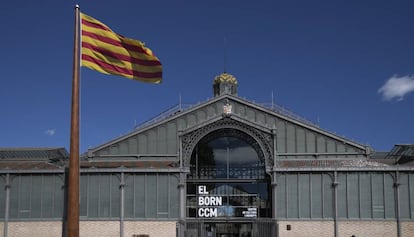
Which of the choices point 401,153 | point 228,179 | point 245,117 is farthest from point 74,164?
point 401,153

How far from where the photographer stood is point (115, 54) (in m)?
21.3

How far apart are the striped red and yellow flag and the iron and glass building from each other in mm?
26032

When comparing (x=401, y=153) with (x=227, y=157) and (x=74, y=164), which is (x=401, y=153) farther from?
(x=74, y=164)

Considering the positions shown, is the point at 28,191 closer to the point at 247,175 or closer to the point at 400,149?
the point at 247,175

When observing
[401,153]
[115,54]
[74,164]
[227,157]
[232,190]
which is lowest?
[232,190]

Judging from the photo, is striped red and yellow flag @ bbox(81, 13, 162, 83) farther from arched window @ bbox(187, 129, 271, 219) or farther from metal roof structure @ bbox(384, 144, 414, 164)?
metal roof structure @ bbox(384, 144, 414, 164)

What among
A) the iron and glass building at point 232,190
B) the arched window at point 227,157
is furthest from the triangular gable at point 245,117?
the arched window at point 227,157

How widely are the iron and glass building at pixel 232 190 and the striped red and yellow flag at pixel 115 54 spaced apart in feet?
85.4

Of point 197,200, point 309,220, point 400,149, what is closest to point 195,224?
point 197,200

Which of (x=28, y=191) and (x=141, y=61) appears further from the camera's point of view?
(x=28, y=191)

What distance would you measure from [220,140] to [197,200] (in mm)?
5739

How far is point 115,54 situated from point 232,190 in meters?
29.3

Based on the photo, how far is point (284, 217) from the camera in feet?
153

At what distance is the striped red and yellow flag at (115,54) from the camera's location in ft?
65.5
